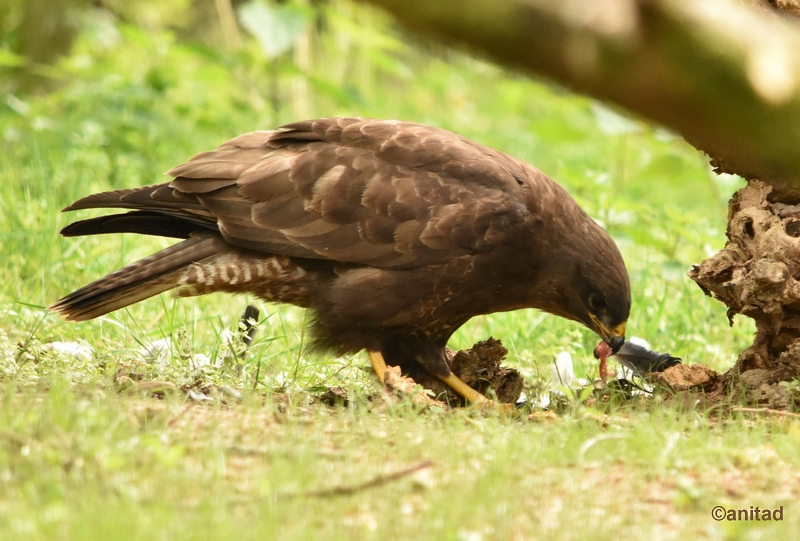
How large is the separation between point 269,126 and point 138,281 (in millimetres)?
4459

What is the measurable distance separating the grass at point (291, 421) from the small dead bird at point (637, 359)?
0.32 meters

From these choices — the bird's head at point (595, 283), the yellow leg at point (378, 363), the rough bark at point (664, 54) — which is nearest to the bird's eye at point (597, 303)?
the bird's head at point (595, 283)

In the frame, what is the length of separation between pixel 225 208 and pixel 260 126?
14.3 ft

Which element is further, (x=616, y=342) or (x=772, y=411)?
(x=616, y=342)

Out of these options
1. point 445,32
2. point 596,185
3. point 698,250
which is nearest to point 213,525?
point 445,32

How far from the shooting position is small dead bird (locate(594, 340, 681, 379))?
4.71 m

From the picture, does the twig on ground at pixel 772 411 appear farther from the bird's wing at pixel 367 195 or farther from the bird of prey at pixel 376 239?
the bird's wing at pixel 367 195

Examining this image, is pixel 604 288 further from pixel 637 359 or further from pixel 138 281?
pixel 138 281

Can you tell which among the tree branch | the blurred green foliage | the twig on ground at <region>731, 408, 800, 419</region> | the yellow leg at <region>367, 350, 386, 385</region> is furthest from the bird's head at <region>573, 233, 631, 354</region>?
the tree branch

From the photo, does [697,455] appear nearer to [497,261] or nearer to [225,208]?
[497,261]

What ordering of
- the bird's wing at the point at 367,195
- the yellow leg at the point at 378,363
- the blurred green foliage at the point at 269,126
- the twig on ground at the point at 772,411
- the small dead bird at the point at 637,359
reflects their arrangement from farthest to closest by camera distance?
the blurred green foliage at the point at 269,126 → the small dead bird at the point at 637,359 → the yellow leg at the point at 378,363 → the bird's wing at the point at 367,195 → the twig on ground at the point at 772,411

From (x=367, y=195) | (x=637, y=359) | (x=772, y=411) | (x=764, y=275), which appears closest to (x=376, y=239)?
(x=367, y=195)

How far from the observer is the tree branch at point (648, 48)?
81.8 inches

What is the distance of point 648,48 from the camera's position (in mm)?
2133
